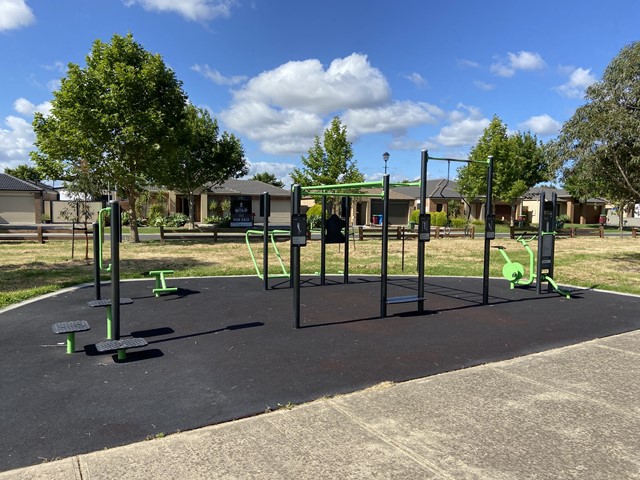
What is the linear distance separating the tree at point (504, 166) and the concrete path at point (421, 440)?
1283 inches

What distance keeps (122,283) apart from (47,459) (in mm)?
7418

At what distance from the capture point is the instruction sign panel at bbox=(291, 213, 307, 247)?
6227 millimetres

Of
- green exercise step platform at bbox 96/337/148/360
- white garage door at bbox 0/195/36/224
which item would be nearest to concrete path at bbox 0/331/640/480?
green exercise step platform at bbox 96/337/148/360

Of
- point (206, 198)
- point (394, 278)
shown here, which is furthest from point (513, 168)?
point (394, 278)

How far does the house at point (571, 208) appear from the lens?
168 ft

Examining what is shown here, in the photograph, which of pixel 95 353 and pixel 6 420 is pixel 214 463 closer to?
pixel 6 420

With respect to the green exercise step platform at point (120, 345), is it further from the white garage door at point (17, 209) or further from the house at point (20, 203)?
the white garage door at point (17, 209)

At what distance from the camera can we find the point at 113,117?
58.5ft

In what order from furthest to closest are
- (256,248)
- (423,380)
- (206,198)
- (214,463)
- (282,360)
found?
(206,198)
(256,248)
(282,360)
(423,380)
(214,463)

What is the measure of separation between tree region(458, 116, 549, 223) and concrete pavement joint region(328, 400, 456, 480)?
3341 centimetres

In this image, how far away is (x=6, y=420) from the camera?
351 centimetres

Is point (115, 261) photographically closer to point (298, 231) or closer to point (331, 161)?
point (298, 231)

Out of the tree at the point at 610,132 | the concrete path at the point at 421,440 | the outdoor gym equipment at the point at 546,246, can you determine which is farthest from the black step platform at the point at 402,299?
the tree at the point at 610,132

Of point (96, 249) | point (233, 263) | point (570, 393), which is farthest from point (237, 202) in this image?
point (570, 393)
